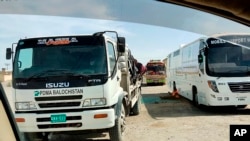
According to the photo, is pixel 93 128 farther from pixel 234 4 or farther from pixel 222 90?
pixel 222 90

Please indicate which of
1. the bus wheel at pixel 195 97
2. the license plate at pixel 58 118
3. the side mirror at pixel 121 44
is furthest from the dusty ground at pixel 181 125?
the side mirror at pixel 121 44

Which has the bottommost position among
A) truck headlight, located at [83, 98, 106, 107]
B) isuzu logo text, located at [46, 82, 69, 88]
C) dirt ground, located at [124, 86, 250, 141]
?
dirt ground, located at [124, 86, 250, 141]

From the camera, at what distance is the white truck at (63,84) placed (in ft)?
20.5

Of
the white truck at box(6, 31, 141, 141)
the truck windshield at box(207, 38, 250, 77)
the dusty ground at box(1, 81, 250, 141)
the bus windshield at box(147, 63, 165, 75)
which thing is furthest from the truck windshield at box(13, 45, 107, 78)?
the bus windshield at box(147, 63, 165, 75)

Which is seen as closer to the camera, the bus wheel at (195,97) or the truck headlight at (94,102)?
the truck headlight at (94,102)

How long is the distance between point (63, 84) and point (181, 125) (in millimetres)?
4044

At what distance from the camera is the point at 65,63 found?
6.30m

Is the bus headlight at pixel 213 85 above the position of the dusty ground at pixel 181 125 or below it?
above

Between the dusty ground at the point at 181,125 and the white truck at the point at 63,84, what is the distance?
1403 mm

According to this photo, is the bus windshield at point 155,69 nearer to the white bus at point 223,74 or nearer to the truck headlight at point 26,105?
the white bus at point 223,74

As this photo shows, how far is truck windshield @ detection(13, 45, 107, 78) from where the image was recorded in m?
6.25

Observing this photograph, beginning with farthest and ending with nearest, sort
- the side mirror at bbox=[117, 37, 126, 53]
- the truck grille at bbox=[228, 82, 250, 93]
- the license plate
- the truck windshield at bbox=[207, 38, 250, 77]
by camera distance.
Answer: the truck grille at bbox=[228, 82, 250, 93]
the truck windshield at bbox=[207, 38, 250, 77]
the side mirror at bbox=[117, 37, 126, 53]
the license plate

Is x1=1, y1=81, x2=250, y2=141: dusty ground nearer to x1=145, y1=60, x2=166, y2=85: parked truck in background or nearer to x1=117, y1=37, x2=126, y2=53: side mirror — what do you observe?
x1=117, y1=37, x2=126, y2=53: side mirror

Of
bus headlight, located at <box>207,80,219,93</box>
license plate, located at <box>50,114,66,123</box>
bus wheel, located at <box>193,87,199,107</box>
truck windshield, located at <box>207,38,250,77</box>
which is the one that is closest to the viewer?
license plate, located at <box>50,114,66,123</box>
